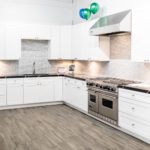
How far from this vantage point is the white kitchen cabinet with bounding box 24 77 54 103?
6.54 m

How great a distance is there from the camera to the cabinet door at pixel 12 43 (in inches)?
252

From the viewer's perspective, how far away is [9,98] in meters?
6.33

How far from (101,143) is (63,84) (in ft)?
10.5

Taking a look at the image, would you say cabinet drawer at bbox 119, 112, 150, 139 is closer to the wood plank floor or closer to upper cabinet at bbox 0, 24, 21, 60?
the wood plank floor

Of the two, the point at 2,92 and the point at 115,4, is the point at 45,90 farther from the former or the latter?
the point at 115,4

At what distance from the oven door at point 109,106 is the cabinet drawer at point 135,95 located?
0.24m

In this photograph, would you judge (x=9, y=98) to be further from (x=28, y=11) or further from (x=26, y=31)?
(x=28, y=11)

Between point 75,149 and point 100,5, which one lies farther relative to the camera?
point 100,5

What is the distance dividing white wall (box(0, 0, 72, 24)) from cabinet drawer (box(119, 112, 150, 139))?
415 centimetres

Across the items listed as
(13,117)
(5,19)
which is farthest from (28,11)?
(13,117)

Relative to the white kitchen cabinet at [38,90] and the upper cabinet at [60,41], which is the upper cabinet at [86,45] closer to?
the upper cabinet at [60,41]

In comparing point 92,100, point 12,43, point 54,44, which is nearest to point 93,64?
point 54,44

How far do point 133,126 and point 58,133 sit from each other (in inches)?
54.8

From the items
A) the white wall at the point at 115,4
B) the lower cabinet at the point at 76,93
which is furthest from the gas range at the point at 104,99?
the white wall at the point at 115,4
